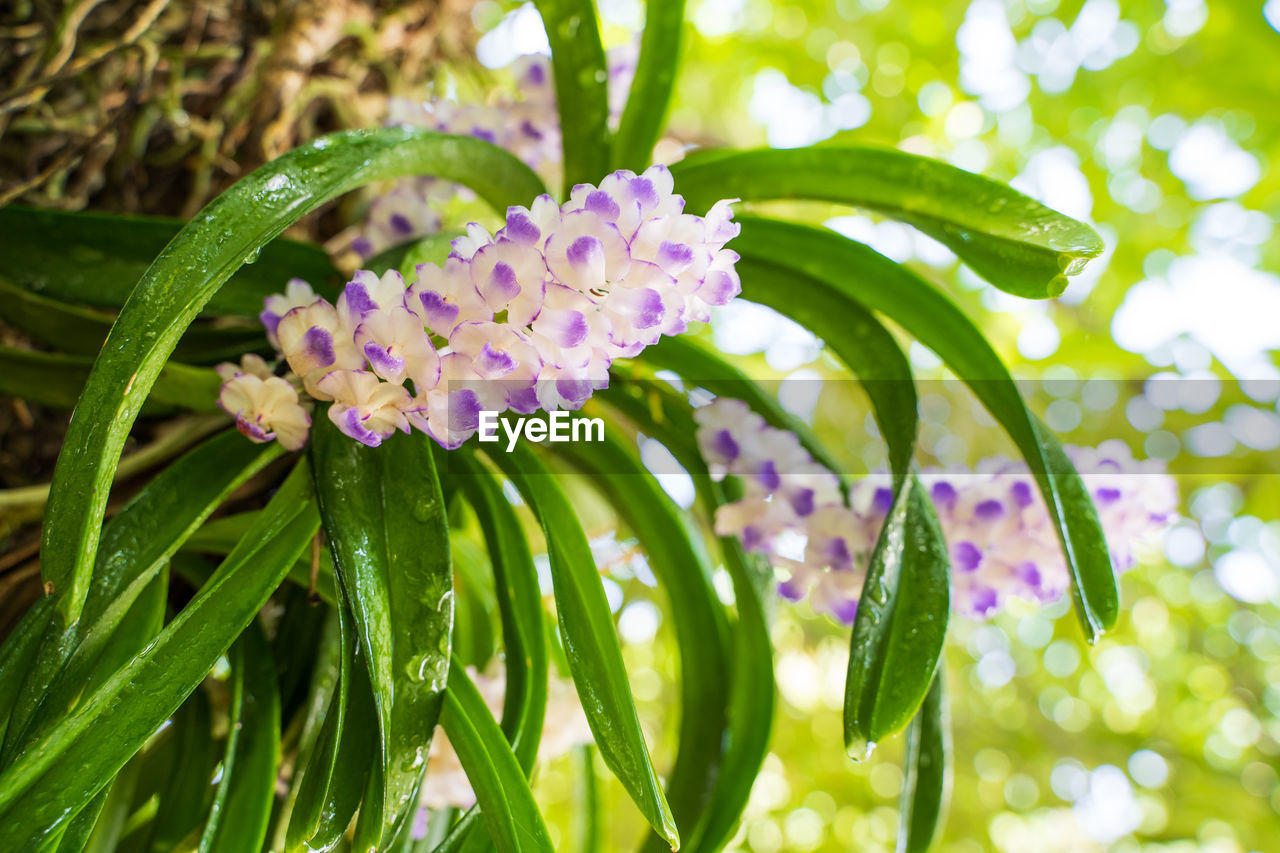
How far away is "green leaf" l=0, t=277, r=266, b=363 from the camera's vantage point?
0.58m

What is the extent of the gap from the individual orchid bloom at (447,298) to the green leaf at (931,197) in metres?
0.25

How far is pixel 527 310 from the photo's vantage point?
40cm

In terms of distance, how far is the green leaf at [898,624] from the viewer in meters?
0.44

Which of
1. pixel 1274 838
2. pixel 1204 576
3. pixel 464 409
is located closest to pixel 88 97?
pixel 464 409

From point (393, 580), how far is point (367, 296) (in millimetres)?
147

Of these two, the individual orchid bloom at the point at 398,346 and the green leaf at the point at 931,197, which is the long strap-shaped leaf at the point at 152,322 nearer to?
the individual orchid bloom at the point at 398,346

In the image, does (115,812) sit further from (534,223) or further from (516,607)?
(534,223)

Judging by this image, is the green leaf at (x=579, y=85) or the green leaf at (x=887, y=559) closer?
the green leaf at (x=887, y=559)

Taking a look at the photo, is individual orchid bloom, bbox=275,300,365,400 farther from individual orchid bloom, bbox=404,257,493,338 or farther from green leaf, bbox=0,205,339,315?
green leaf, bbox=0,205,339,315

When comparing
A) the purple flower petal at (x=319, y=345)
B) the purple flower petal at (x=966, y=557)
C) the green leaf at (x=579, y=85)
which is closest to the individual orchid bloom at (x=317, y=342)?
the purple flower petal at (x=319, y=345)

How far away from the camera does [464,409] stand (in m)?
0.40

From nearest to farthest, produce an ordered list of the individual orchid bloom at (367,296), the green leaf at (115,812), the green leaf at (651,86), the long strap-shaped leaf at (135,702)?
the long strap-shaped leaf at (135,702) < the individual orchid bloom at (367,296) < the green leaf at (115,812) < the green leaf at (651,86)

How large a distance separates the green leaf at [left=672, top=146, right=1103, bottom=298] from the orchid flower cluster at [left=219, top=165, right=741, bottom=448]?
0.18 metres

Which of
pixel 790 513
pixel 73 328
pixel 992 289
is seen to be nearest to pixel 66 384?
pixel 73 328
